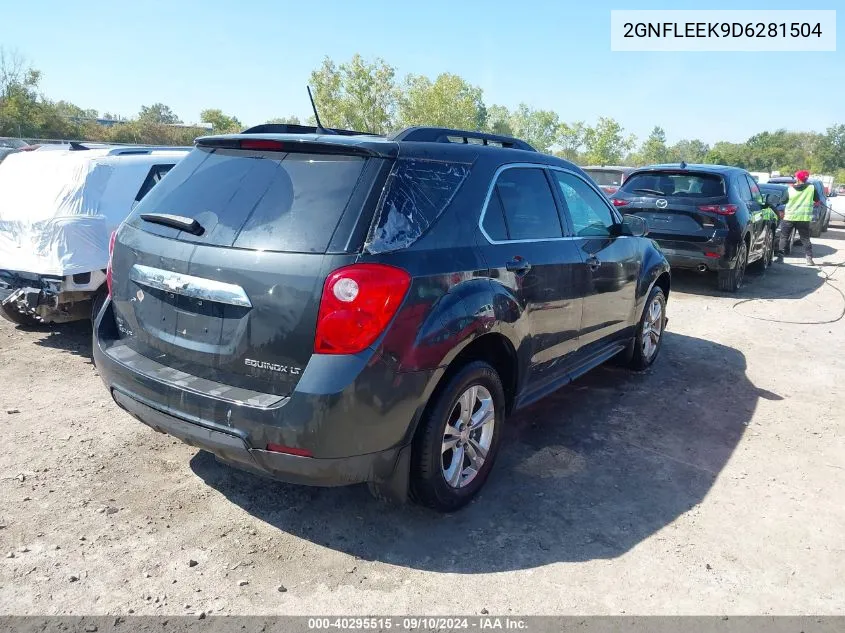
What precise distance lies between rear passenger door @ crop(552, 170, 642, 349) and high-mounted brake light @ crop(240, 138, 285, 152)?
1935 mm

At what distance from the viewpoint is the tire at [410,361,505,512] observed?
9.78 ft

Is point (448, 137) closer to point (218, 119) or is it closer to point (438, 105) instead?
point (438, 105)

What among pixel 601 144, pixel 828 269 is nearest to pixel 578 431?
pixel 828 269

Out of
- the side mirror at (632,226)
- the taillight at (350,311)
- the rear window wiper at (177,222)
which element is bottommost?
the taillight at (350,311)

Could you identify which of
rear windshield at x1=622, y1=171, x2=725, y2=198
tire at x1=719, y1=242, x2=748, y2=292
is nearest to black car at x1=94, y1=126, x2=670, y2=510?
rear windshield at x1=622, y1=171, x2=725, y2=198

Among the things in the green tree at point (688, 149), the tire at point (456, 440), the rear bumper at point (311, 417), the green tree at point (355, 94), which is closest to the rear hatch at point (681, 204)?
the tire at point (456, 440)

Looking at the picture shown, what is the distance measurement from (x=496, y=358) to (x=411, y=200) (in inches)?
41.5

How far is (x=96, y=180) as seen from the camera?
219 inches

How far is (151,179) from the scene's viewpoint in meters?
6.00

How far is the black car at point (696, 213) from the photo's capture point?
888cm

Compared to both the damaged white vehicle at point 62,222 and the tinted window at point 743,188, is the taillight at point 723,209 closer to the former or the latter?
the tinted window at point 743,188

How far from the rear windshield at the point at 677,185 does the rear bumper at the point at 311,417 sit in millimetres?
7523

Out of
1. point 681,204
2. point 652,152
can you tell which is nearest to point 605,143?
point 652,152

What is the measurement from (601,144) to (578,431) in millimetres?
74961
